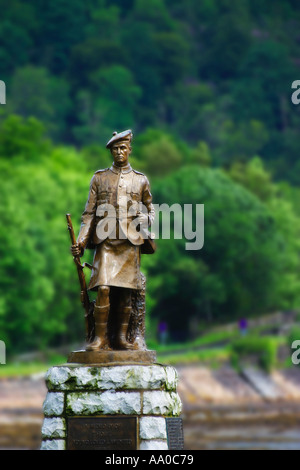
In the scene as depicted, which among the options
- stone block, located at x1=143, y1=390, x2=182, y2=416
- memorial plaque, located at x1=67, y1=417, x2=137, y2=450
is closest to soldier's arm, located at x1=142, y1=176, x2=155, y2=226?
stone block, located at x1=143, y1=390, x2=182, y2=416

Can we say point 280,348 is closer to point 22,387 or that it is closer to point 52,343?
point 52,343

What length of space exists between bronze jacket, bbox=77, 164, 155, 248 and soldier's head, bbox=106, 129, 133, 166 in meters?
0.16

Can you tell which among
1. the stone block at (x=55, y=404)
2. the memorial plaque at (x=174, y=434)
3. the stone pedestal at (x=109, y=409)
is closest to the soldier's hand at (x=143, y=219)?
the stone pedestal at (x=109, y=409)

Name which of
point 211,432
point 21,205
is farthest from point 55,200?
point 211,432

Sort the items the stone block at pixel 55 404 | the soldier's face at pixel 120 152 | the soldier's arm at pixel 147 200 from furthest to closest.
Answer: the soldier's arm at pixel 147 200
the soldier's face at pixel 120 152
the stone block at pixel 55 404

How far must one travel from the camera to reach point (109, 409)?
27062 mm

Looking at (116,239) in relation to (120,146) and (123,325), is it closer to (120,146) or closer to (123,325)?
(123,325)

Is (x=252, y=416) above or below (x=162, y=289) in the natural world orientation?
below

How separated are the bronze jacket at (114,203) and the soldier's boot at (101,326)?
1119 mm

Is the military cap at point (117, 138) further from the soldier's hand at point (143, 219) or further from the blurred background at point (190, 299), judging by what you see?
the blurred background at point (190, 299)

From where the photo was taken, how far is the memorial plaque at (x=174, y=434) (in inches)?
1068

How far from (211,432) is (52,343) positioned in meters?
20.2

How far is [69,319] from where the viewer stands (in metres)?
93.9

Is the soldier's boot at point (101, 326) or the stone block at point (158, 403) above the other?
the soldier's boot at point (101, 326)
